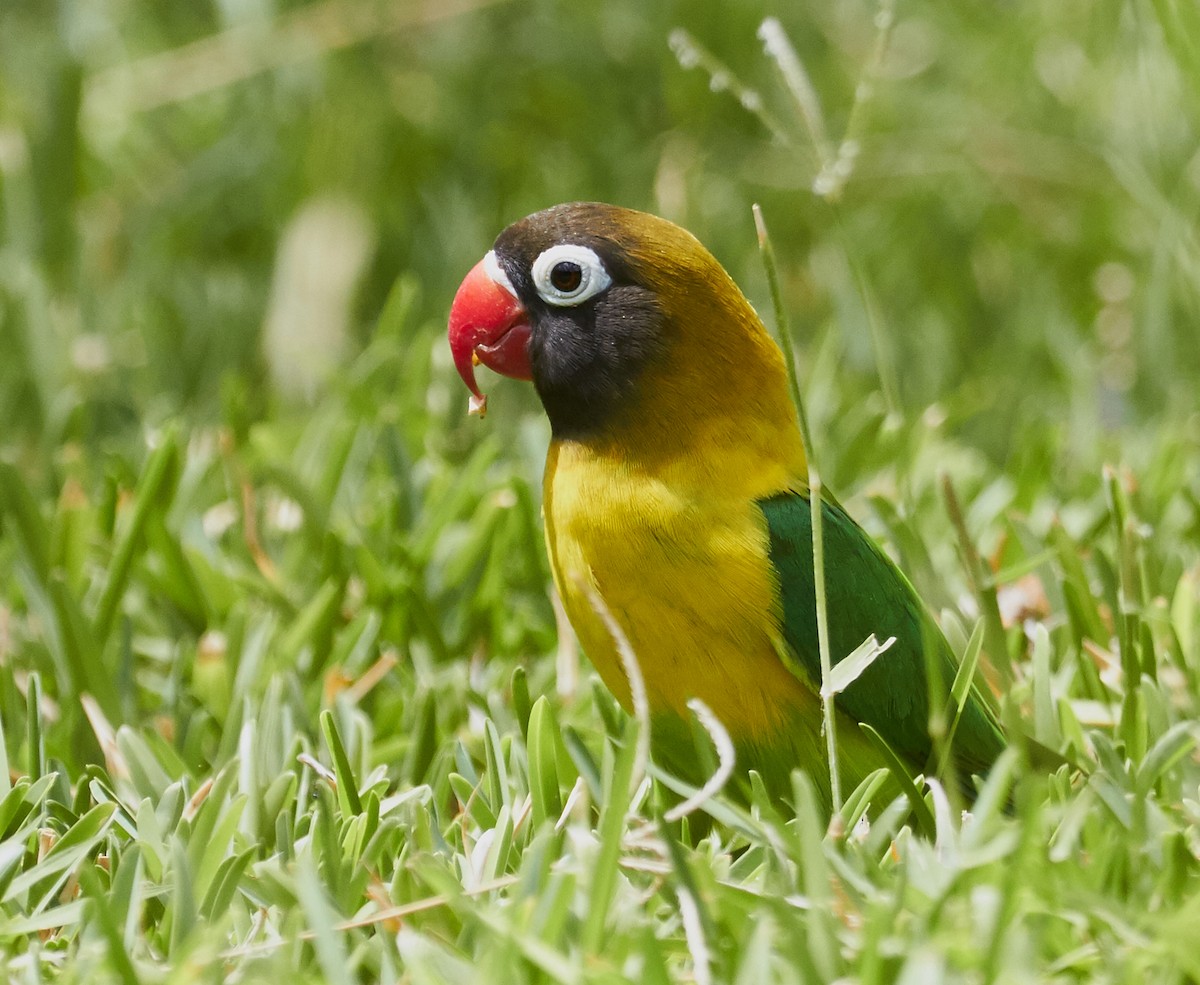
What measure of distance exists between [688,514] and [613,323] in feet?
0.88

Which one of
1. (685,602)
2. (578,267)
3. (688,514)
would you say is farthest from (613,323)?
(685,602)

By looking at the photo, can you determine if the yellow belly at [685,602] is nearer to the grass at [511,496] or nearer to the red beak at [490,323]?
the grass at [511,496]

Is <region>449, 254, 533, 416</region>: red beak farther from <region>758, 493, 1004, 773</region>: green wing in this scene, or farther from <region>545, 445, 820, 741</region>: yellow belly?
<region>758, 493, 1004, 773</region>: green wing

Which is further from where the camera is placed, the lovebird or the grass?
the lovebird

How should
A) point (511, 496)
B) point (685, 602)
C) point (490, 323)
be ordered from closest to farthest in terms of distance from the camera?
1. point (685, 602)
2. point (490, 323)
3. point (511, 496)

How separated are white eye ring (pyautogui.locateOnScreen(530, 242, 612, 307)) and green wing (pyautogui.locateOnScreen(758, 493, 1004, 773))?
0.35 metres

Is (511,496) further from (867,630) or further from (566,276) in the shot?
(867,630)

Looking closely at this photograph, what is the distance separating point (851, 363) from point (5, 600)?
2.10m

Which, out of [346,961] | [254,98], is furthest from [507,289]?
[254,98]

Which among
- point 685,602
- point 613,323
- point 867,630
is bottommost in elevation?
point 867,630

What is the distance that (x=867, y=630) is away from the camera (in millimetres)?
1779

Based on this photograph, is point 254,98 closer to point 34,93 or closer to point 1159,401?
point 34,93

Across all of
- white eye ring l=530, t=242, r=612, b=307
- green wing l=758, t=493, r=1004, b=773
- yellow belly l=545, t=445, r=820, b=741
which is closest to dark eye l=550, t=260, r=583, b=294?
white eye ring l=530, t=242, r=612, b=307

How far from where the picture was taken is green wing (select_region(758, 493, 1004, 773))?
68.6 inches
